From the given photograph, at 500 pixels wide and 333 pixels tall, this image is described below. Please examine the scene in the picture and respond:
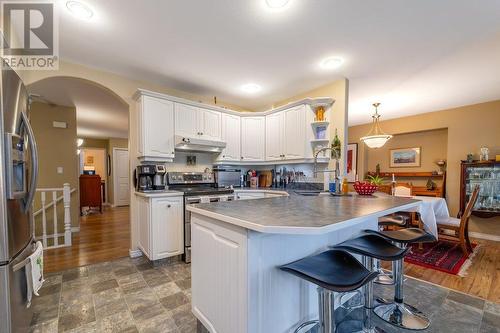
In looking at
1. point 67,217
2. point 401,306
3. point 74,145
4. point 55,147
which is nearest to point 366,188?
point 401,306

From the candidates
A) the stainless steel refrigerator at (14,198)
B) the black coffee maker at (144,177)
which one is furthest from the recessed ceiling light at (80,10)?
the black coffee maker at (144,177)

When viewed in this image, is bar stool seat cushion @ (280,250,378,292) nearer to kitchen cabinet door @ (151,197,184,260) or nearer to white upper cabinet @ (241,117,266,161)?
kitchen cabinet door @ (151,197,184,260)

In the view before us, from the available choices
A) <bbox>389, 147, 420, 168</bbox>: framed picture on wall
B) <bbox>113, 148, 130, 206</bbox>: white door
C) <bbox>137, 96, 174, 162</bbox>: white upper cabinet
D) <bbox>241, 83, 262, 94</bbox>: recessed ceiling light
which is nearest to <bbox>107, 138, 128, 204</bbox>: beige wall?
<bbox>113, 148, 130, 206</bbox>: white door

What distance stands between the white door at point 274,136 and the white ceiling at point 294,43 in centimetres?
48

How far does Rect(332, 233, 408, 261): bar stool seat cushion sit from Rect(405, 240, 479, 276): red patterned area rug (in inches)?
75.3

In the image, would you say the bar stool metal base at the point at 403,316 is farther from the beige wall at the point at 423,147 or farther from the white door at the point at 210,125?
the beige wall at the point at 423,147

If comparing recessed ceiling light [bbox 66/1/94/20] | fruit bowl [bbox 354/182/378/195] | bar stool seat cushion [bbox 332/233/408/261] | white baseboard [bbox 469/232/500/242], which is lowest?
white baseboard [bbox 469/232/500/242]

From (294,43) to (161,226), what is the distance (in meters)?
2.63

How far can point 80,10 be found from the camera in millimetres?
1802

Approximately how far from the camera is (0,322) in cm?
117

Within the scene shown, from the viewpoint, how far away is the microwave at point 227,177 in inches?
153

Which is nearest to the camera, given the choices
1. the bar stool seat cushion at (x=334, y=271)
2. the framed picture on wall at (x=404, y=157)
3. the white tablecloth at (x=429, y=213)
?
the bar stool seat cushion at (x=334, y=271)

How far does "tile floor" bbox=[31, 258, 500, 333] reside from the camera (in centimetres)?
166

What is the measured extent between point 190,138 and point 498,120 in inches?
213
